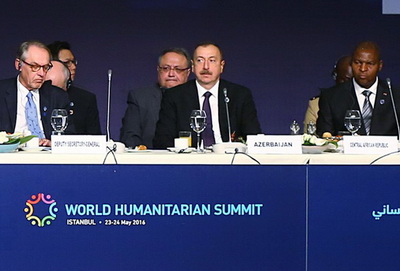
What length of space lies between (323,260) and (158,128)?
1901 mm

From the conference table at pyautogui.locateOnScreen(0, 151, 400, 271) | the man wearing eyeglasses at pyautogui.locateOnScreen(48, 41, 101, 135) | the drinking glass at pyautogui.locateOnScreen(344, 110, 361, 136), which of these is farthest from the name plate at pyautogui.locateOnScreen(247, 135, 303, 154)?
the man wearing eyeglasses at pyautogui.locateOnScreen(48, 41, 101, 135)

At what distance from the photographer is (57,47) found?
607 centimetres

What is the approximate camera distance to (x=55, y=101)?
4.60 metres

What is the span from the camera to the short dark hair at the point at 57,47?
235 inches

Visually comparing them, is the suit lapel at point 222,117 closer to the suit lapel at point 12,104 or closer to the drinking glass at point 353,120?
the drinking glass at point 353,120

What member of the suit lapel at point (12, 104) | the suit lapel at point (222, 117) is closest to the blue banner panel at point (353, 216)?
the suit lapel at point (222, 117)

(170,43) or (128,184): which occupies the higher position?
(170,43)

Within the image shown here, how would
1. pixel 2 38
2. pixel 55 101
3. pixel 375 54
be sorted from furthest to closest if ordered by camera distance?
1. pixel 2 38
2. pixel 375 54
3. pixel 55 101

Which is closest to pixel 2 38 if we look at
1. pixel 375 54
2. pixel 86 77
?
pixel 86 77

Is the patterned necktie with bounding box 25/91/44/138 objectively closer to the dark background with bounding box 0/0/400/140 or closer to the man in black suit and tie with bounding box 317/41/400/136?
the man in black suit and tie with bounding box 317/41/400/136

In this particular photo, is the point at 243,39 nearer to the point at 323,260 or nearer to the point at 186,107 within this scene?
the point at 186,107

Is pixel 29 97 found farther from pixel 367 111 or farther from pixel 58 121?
pixel 367 111

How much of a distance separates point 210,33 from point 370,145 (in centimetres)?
357

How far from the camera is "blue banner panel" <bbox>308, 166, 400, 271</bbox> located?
9.78ft
